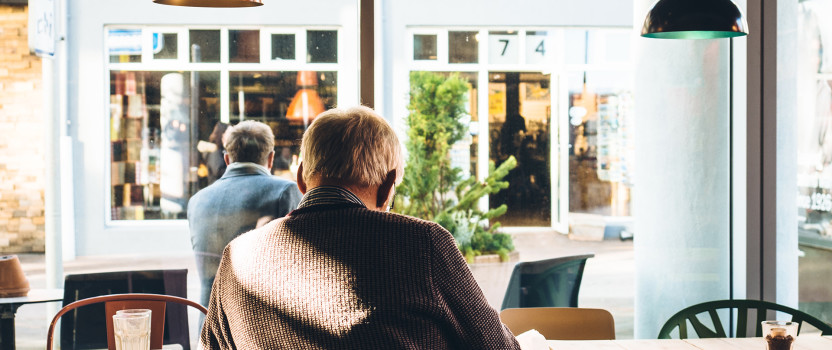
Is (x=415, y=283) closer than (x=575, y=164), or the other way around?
(x=415, y=283)

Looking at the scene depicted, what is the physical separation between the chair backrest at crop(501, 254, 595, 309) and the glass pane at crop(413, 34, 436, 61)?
1.34m

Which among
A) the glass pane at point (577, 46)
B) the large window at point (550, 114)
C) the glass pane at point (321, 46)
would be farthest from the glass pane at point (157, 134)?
the glass pane at point (577, 46)

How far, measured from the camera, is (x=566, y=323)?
3084 mm

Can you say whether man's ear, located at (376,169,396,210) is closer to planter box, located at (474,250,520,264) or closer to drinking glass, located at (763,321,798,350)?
drinking glass, located at (763,321,798,350)

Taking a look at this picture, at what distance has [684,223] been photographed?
4.82 metres

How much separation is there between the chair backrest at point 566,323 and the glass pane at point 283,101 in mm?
2077

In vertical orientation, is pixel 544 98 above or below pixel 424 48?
below

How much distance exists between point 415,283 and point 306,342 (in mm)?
244

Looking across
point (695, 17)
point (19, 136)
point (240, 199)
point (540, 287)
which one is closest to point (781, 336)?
point (695, 17)

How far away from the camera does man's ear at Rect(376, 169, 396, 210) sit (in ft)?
6.07

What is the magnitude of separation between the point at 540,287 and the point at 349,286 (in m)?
3.29

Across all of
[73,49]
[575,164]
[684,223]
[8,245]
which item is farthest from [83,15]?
[684,223]

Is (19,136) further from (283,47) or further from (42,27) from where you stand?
(283,47)

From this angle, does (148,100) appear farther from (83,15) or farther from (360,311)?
(360,311)
